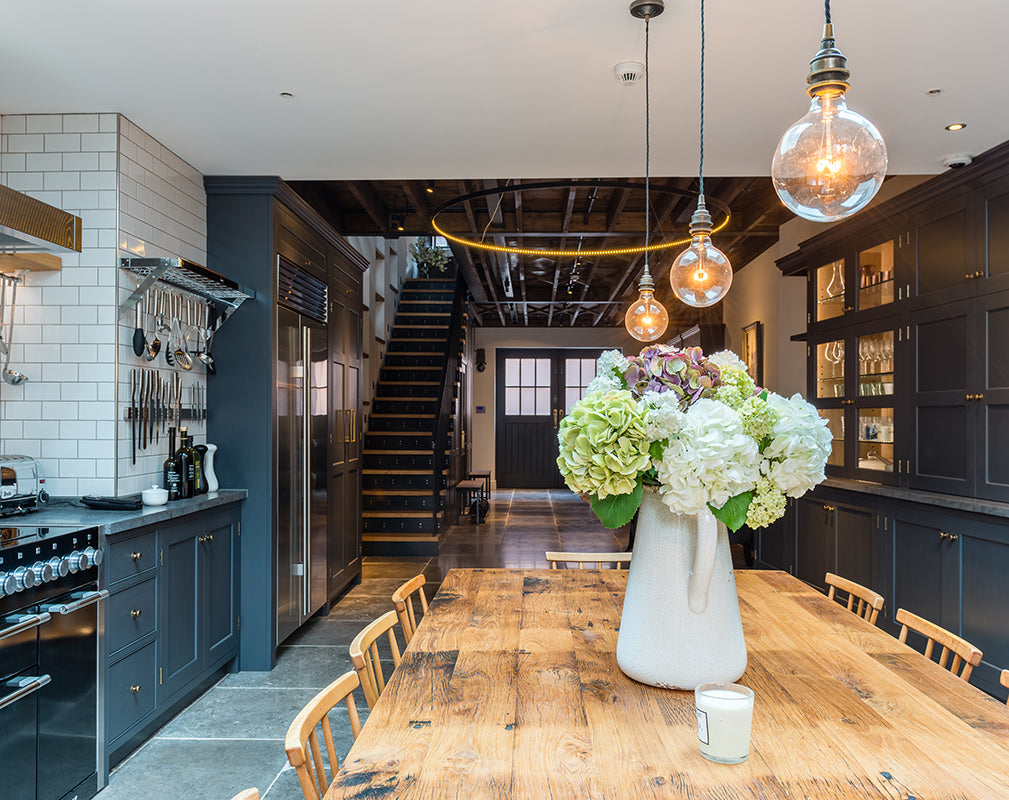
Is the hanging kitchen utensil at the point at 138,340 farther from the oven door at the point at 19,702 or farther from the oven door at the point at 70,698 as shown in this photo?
the oven door at the point at 19,702

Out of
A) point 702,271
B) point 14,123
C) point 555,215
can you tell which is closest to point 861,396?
point 702,271

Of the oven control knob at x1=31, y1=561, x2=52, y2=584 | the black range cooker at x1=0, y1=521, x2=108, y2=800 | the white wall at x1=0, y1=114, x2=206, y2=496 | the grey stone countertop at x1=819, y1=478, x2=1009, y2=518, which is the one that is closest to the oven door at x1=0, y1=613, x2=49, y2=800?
the black range cooker at x1=0, y1=521, x2=108, y2=800

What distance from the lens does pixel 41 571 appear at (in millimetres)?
2324

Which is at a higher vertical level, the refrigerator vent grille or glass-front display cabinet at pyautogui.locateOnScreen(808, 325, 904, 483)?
the refrigerator vent grille

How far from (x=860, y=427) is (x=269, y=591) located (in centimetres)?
381

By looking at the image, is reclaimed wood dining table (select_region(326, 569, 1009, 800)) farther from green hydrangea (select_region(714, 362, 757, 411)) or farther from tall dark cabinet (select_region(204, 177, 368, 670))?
tall dark cabinet (select_region(204, 177, 368, 670))

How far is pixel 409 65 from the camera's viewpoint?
2.81 m

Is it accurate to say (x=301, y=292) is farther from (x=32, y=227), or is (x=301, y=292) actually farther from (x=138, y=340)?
(x=32, y=227)

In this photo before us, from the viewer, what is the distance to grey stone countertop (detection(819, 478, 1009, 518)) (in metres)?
3.41

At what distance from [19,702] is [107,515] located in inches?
31.1

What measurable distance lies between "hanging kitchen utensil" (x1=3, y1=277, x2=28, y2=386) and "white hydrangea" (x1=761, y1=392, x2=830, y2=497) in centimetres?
314

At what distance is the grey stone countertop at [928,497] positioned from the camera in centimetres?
341

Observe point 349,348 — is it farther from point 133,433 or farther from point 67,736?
point 67,736

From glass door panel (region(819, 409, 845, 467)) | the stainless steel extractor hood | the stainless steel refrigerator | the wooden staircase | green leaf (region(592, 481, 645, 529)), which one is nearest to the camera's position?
green leaf (region(592, 481, 645, 529))
